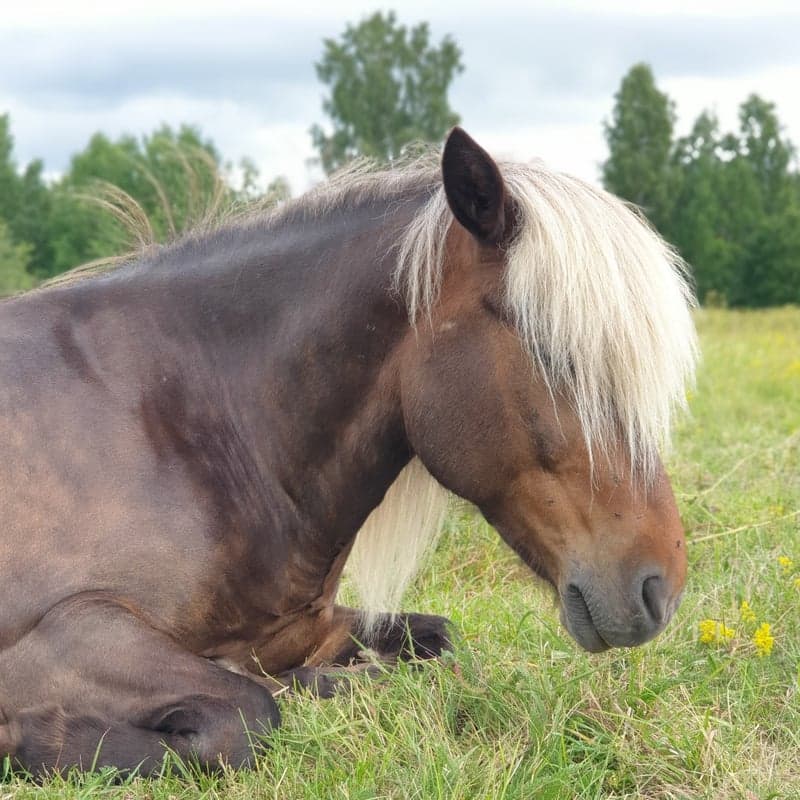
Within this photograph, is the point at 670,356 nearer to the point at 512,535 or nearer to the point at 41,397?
the point at 512,535

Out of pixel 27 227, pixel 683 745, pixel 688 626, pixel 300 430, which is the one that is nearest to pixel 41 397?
pixel 300 430

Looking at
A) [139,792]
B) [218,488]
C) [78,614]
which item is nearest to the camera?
[139,792]

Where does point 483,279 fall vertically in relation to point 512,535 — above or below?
above

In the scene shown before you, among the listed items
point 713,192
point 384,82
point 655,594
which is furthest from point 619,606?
point 713,192

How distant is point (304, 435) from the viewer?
9.76 feet

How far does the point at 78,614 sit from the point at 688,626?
2033mm

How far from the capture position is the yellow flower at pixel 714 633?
3176mm

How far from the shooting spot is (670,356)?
96.8 inches

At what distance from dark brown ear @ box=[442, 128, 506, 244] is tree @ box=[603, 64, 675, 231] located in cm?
4433

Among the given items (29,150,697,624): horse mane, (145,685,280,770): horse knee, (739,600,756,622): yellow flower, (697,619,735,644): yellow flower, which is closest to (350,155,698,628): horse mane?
(29,150,697,624): horse mane

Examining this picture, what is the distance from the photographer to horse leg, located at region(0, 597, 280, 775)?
2541 millimetres

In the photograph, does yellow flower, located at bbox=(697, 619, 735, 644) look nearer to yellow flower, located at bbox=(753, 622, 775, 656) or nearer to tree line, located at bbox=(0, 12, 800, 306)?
yellow flower, located at bbox=(753, 622, 775, 656)

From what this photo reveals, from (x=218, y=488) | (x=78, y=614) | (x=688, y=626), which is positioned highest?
(x=218, y=488)

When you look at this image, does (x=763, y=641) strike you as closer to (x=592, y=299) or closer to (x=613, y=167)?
(x=592, y=299)
